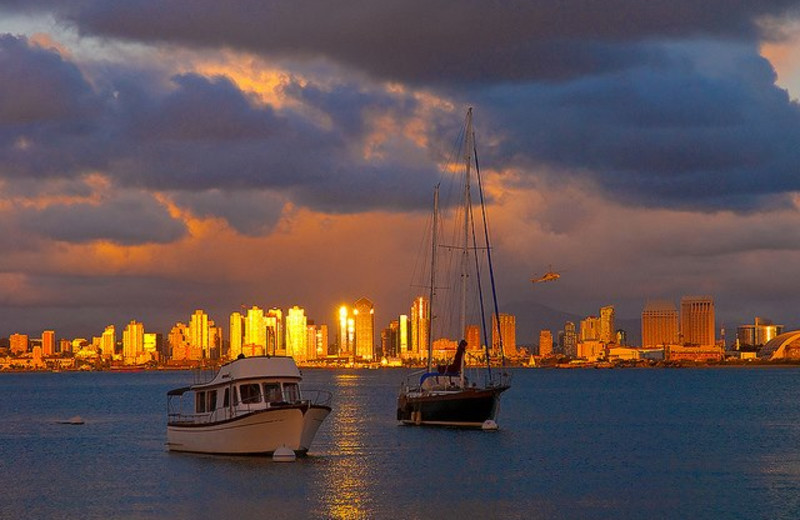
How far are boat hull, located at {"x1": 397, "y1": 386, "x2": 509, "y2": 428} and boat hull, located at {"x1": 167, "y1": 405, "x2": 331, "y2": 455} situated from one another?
25.0 meters

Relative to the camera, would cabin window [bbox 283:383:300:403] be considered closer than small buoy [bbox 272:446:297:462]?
No

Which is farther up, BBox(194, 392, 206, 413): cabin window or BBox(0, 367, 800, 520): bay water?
BBox(194, 392, 206, 413): cabin window

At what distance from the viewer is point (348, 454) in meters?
78.5

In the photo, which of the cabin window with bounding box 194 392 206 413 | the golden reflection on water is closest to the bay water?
the golden reflection on water

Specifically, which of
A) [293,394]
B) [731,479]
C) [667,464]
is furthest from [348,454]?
[731,479]

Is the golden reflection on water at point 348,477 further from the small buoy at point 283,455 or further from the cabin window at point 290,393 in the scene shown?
the cabin window at point 290,393

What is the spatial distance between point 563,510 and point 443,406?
3908cm

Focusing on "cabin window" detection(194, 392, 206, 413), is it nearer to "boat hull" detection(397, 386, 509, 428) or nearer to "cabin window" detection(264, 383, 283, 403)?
"cabin window" detection(264, 383, 283, 403)

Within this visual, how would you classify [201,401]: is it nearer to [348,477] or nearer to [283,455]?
[283,455]

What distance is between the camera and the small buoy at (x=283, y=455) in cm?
6498

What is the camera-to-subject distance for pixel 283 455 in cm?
6506

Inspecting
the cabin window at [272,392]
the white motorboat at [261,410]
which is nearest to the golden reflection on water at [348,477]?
the white motorboat at [261,410]

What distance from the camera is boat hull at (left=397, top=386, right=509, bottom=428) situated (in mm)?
90438

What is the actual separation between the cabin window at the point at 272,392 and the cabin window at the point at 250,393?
1.44 ft
